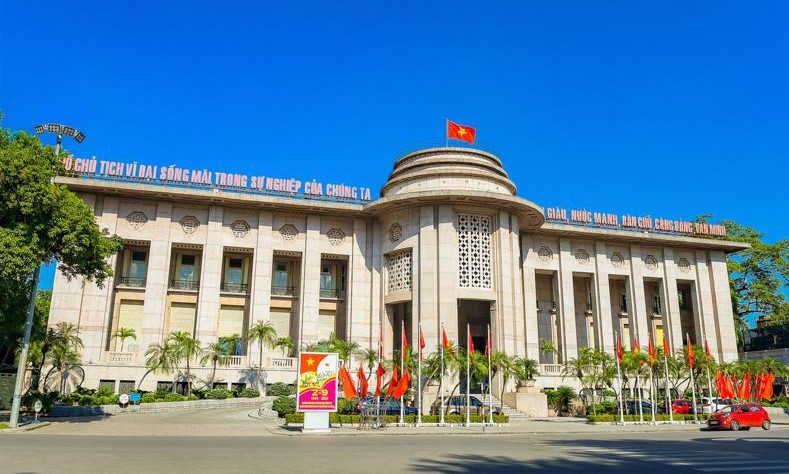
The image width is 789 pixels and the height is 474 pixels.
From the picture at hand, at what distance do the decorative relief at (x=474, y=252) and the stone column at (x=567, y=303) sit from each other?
9.69 m

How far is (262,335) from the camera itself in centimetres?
4159

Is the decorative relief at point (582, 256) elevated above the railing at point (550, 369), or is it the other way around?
the decorative relief at point (582, 256)

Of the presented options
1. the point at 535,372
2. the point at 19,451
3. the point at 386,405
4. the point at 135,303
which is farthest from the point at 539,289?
the point at 19,451

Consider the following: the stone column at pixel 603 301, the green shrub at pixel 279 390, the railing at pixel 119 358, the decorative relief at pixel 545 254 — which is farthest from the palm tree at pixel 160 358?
the stone column at pixel 603 301

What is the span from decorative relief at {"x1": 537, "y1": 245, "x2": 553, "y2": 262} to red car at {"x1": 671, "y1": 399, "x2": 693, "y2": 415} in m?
15.6

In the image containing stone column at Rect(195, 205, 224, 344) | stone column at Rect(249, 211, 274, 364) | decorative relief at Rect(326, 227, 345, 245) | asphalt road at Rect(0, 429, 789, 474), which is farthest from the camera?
decorative relief at Rect(326, 227, 345, 245)

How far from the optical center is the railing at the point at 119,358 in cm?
3993

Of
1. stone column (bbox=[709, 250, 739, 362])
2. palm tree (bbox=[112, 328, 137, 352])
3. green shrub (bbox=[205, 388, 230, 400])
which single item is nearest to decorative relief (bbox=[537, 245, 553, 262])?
stone column (bbox=[709, 250, 739, 362])

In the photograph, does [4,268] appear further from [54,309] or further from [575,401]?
[575,401]

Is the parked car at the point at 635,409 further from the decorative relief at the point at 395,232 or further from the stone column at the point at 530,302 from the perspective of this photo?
the decorative relief at the point at 395,232

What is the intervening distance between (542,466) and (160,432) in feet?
56.0

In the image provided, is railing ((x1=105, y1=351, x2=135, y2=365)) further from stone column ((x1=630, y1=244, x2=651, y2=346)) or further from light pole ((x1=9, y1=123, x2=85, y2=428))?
stone column ((x1=630, y1=244, x2=651, y2=346))

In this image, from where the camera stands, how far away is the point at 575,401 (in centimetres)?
4066

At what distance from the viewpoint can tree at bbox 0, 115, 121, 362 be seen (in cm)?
2331
